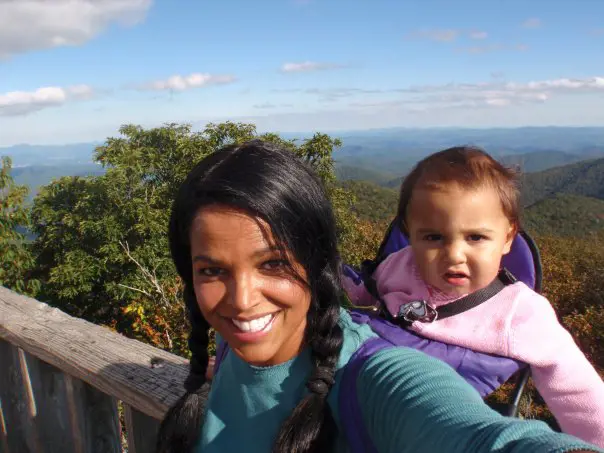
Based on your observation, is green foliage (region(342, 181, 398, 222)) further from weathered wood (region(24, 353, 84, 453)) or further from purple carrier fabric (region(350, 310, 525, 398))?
purple carrier fabric (region(350, 310, 525, 398))

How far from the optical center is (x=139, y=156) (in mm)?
12992

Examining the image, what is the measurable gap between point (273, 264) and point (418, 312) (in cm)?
50

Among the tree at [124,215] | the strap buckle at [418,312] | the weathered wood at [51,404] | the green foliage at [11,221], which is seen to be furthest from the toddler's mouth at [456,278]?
the tree at [124,215]

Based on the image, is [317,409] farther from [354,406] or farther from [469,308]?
[469,308]

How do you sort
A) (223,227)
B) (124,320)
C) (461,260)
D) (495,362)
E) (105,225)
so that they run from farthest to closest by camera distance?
(124,320) < (105,225) < (461,260) < (495,362) < (223,227)

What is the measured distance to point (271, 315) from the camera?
1.22 meters

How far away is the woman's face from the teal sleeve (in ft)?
0.83

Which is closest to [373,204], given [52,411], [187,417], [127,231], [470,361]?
[127,231]

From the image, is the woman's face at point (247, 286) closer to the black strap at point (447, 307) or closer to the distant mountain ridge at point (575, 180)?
the black strap at point (447, 307)

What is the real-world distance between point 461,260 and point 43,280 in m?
15.6

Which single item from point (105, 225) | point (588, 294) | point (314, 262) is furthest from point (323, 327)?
point (588, 294)

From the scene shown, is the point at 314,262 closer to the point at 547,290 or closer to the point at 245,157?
the point at 245,157

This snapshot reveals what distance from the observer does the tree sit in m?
11.8

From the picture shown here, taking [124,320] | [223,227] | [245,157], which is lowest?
[124,320]
